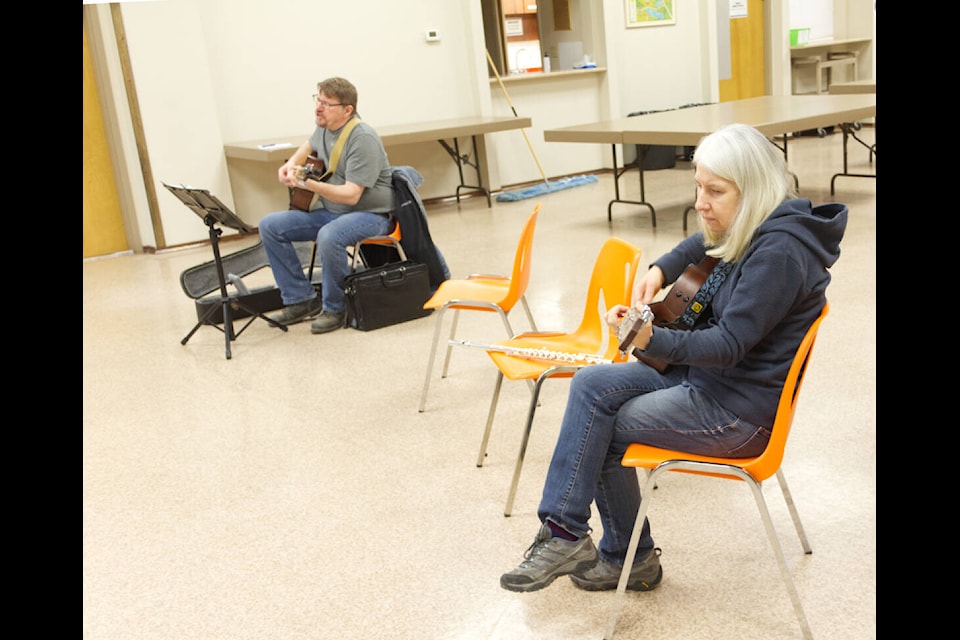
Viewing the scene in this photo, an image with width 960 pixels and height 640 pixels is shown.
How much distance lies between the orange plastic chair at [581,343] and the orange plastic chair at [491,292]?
0.33 metres

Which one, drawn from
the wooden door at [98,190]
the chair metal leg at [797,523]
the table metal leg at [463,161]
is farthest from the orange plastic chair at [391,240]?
the wooden door at [98,190]

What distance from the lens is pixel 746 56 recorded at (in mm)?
10148

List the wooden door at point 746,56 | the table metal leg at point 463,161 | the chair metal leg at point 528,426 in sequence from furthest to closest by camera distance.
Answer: the wooden door at point 746,56, the table metal leg at point 463,161, the chair metal leg at point 528,426

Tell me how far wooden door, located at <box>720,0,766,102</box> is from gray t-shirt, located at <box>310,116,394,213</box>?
6.54 meters

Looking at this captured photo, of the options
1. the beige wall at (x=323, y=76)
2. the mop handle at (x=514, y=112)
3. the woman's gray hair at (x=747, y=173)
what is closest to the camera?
the woman's gray hair at (x=747, y=173)

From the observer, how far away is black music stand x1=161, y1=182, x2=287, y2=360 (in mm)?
4199

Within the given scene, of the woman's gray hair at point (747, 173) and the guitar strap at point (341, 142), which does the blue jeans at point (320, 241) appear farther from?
the woman's gray hair at point (747, 173)

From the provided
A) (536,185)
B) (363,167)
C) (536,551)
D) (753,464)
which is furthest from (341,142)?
(536,185)

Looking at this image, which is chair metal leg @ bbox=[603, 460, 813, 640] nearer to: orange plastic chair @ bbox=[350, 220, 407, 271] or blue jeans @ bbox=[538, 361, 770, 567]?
blue jeans @ bbox=[538, 361, 770, 567]

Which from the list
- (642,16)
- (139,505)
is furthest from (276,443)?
(642,16)

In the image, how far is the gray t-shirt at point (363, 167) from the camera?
14.7 feet

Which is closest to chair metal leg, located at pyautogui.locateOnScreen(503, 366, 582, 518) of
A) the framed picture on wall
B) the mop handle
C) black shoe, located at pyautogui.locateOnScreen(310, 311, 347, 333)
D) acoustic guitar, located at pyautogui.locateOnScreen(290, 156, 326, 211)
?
black shoe, located at pyautogui.locateOnScreen(310, 311, 347, 333)

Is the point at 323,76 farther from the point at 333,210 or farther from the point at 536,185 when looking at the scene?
the point at 333,210

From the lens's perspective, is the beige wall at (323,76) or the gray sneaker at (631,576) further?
the beige wall at (323,76)
